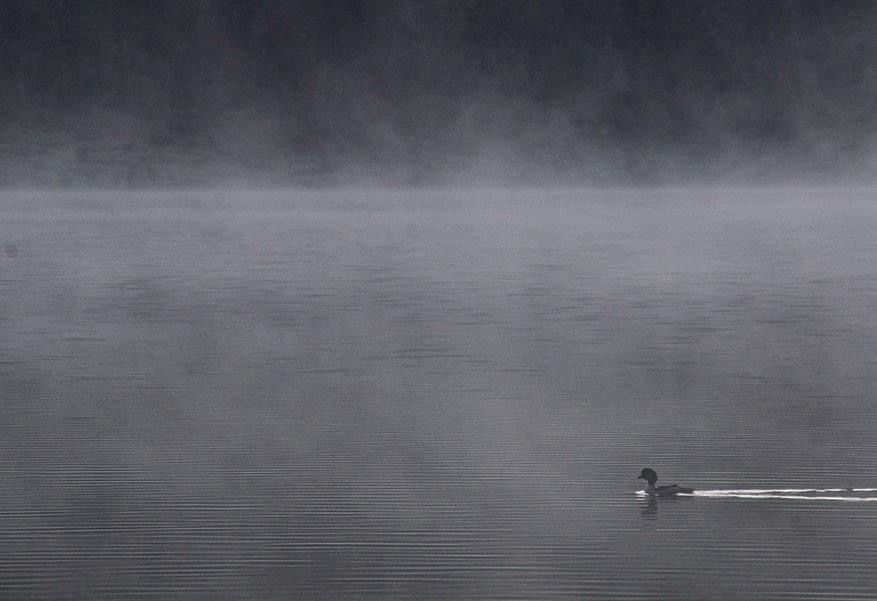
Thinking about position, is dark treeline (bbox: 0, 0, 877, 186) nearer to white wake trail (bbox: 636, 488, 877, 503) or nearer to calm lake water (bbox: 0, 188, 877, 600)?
calm lake water (bbox: 0, 188, 877, 600)

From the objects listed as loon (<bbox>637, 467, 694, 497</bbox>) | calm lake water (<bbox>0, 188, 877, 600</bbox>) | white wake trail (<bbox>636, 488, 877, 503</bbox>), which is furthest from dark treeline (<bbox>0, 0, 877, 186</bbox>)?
loon (<bbox>637, 467, 694, 497</bbox>)

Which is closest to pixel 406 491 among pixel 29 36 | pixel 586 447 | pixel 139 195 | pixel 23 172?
pixel 586 447

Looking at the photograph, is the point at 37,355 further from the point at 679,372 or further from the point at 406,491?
the point at 406,491

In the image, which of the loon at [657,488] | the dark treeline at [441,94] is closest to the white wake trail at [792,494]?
the loon at [657,488]

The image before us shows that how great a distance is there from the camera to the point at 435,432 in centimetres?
1750

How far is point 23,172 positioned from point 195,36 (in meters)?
33.8

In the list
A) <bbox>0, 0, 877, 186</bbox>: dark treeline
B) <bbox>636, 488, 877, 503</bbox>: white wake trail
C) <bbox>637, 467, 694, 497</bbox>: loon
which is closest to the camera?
<bbox>637, 467, 694, 497</bbox>: loon

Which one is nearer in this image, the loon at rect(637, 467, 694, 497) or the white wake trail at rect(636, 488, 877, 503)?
the loon at rect(637, 467, 694, 497)

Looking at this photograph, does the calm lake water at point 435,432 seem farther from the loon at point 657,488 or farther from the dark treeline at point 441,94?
the dark treeline at point 441,94

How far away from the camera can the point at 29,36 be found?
13812cm

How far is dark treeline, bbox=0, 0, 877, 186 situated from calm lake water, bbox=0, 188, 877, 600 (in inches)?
3617

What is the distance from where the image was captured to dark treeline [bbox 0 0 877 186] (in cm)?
13062

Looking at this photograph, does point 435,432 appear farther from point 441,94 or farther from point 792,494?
point 441,94

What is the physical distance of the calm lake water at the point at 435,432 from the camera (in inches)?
485
